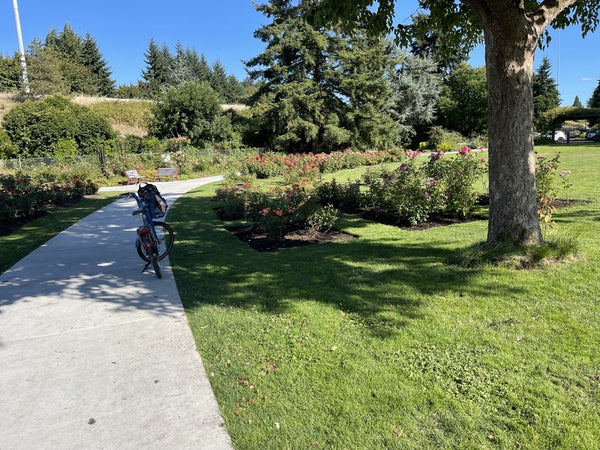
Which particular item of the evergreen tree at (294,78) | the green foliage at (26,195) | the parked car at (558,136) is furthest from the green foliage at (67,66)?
the parked car at (558,136)

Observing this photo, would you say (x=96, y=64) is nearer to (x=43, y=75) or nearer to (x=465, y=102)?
(x=43, y=75)

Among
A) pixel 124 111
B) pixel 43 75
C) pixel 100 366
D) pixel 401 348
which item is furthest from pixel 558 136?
pixel 43 75

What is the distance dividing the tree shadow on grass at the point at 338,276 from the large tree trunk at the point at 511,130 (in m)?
0.85

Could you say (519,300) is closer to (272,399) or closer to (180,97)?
(272,399)

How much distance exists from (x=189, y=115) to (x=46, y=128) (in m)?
11.5

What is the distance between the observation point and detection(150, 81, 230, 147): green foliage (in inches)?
1423

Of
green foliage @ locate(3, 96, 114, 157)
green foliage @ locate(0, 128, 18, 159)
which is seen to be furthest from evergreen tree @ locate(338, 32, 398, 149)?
green foliage @ locate(0, 128, 18, 159)

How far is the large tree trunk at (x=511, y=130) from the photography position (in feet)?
14.8

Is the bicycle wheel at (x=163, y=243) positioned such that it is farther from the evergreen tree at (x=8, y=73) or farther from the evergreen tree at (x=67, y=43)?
the evergreen tree at (x=67, y=43)

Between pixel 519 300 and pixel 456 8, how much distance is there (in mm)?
5028

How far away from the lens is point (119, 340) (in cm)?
382

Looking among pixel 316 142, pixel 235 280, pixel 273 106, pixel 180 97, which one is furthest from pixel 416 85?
pixel 235 280

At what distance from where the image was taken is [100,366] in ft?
11.1

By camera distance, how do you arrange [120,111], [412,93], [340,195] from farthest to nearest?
[120,111]
[412,93]
[340,195]
